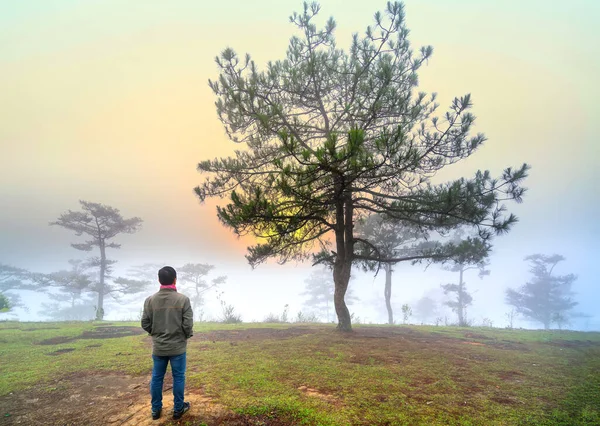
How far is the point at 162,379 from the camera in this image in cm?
354

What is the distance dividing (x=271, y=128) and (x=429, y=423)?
846 cm

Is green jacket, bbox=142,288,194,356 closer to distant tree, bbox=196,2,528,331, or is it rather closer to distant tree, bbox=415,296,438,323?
distant tree, bbox=196,2,528,331

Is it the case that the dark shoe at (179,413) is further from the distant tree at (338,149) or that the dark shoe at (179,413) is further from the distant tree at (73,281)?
the distant tree at (73,281)

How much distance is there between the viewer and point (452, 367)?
6.02 meters

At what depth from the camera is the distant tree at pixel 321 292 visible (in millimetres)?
58763

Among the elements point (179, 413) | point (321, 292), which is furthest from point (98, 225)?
point (321, 292)

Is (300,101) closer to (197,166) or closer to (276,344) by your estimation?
(197,166)

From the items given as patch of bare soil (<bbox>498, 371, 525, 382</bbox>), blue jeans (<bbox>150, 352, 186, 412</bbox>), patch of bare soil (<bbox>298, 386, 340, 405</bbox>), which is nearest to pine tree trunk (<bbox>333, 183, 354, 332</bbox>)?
patch of bare soil (<bbox>498, 371, 525, 382</bbox>)

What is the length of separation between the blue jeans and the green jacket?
0.12m

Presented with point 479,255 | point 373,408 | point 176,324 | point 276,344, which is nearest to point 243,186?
point 276,344

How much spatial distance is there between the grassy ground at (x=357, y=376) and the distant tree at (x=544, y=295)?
130ft

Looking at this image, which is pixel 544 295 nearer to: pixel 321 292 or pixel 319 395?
pixel 321 292

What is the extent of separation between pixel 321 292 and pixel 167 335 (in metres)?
61.0

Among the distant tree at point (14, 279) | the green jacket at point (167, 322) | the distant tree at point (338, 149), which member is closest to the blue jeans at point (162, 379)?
the green jacket at point (167, 322)
